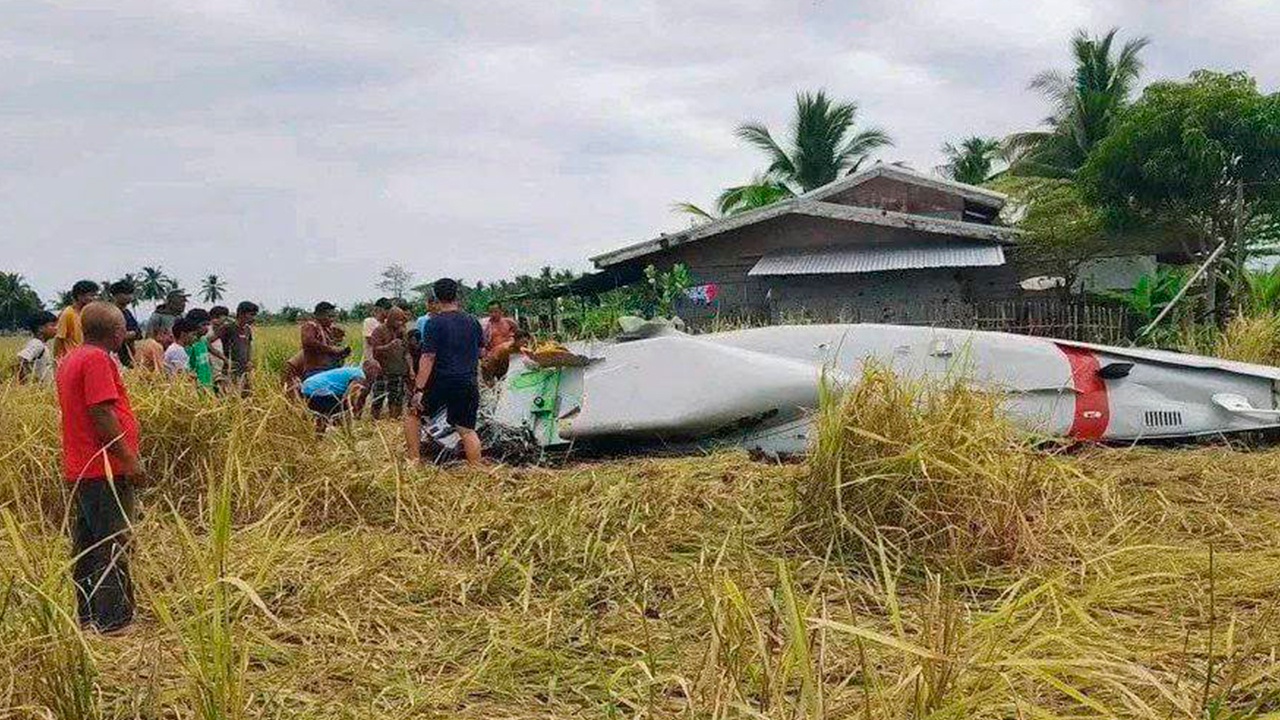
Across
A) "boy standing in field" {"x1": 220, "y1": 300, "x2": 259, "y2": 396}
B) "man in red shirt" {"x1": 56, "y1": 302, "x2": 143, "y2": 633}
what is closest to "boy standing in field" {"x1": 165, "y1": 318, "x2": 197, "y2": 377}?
"boy standing in field" {"x1": 220, "y1": 300, "x2": 259, "y2": 396}

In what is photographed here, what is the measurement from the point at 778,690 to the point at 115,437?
255cm

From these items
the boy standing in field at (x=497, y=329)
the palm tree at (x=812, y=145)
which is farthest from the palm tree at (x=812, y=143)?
the boy standing in field at (x=497, y=329)

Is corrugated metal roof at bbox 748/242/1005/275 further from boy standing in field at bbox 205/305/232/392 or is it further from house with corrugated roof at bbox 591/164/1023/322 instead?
boy standing in field at bbox 205/305/232/392

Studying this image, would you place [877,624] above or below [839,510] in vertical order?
below

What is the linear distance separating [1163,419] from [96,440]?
18.7ft

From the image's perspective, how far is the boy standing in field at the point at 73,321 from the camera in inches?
250

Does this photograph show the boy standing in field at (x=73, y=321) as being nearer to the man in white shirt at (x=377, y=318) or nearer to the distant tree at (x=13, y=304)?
the man in white shirt at (x=377, y=318)

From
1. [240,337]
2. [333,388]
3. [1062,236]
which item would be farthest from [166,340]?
[1062,236]

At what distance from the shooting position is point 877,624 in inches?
115

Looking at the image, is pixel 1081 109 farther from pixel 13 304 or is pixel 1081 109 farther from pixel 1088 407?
pixel 13 304

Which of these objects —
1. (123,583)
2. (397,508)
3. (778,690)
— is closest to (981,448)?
(778,690)

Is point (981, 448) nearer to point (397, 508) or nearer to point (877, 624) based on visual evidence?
point (877, 624)

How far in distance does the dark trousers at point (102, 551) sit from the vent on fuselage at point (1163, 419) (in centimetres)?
551

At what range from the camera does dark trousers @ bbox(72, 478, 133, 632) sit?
3096 millimetres
